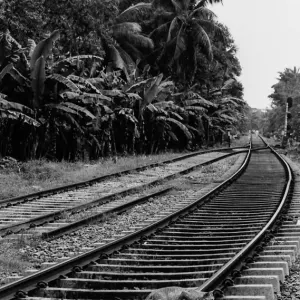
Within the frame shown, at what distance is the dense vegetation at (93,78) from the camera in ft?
57.3

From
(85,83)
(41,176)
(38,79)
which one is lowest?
(41,176)

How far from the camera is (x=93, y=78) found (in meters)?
20.4

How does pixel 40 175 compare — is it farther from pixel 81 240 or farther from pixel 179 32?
pixel 179 32

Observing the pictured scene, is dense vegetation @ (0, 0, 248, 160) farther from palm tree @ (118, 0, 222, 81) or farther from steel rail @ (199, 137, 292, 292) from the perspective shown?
steel rail @ (199, 137, 292, 292)

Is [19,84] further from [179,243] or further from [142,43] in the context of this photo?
[142,43]

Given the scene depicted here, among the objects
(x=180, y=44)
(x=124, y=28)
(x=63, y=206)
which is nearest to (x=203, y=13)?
(x=180, y=44)

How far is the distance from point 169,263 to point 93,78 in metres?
15.4

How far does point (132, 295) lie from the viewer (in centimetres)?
450

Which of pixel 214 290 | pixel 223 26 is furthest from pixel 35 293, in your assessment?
pixel 223 26

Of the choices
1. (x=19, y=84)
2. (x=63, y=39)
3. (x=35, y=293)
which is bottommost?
(x=35, y=293)

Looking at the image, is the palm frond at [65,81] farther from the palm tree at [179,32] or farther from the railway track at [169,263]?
the palm tree at [179,32]

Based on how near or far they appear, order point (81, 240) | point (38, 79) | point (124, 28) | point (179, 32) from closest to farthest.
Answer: point (81, 240)
point (38, 79)
point (124, 28)
point (179, 32)

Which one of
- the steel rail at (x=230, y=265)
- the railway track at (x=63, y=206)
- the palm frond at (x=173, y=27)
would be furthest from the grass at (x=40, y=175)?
the palm frond at (x=173, y=27)

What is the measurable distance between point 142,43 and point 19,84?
19.8m
